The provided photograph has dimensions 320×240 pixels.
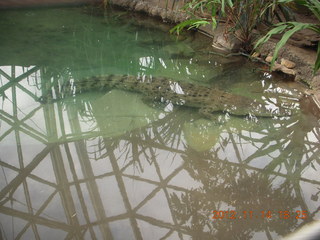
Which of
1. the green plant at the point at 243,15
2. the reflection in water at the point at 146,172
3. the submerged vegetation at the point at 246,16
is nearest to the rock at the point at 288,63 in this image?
the submerged vegetation at the point at 246,16

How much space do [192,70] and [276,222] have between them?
2923 millimetres

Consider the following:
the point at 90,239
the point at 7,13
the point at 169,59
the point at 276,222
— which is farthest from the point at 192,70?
the point at 7,13

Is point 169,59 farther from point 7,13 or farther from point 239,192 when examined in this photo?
point 7,13

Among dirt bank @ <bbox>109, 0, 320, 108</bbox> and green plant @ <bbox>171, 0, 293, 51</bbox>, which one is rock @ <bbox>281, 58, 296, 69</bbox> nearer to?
dirt bank @ <bbox>109, 0, 320, 108</bbox>

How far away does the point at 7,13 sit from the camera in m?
6.59

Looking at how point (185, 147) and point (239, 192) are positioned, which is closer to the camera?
point (239, 192)

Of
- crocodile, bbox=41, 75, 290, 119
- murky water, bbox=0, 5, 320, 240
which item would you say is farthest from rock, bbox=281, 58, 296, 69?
crocodile, bbox=41, 75, 290, 119
